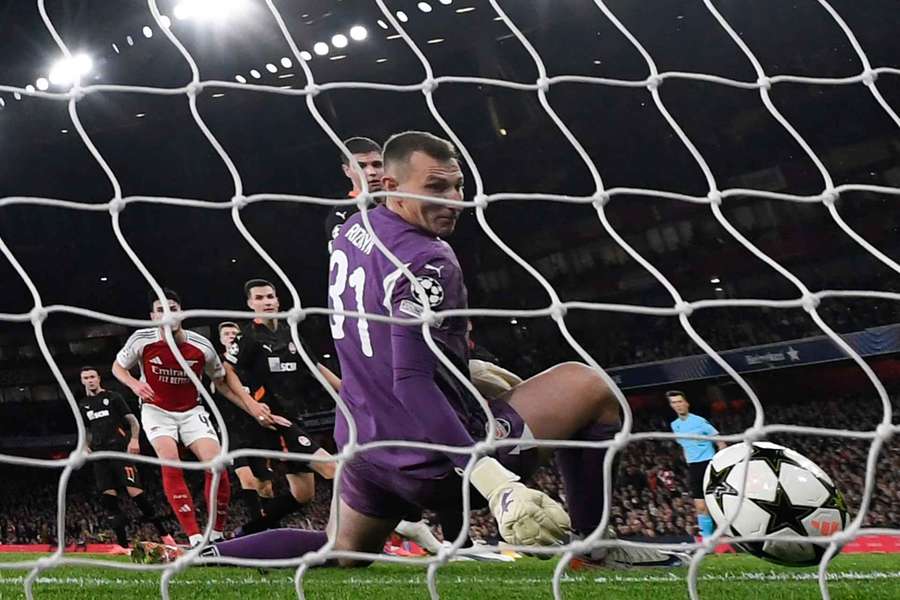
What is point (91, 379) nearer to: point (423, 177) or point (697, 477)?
point (697, 477)

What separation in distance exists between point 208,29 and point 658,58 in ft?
18.1

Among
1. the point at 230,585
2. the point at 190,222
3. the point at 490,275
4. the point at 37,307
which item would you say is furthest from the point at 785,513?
the point at 190,222

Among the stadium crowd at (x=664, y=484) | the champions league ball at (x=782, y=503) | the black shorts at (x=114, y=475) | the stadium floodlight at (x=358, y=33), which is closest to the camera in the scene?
the champions league ball at (x=782, y=503)

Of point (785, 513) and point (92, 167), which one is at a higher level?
point (92, 167)

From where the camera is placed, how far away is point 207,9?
1094 cm

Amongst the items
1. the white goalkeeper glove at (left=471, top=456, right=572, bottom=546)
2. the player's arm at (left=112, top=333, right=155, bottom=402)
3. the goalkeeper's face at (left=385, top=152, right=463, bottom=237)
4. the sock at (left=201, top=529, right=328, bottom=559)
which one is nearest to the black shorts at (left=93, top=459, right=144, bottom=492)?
the player's arm at (left=112, top=333, right=155, bottom=402)

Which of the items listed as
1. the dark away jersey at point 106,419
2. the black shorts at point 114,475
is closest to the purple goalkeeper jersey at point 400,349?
the black shorts at point 114,475

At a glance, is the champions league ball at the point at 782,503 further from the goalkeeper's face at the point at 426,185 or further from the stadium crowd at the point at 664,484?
the stadium crowd at the point at 664,484

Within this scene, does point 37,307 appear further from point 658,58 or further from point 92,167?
point 92,167

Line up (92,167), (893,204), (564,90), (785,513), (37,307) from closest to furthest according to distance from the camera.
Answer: (37,307) < (785,513) < (893,204) < (564,90) < (92,167)

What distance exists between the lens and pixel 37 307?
4.94ft

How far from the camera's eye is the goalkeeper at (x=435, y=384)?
2115 millimetres

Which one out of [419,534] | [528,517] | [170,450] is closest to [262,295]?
[170,450]

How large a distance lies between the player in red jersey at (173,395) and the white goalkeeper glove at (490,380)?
2012mm
